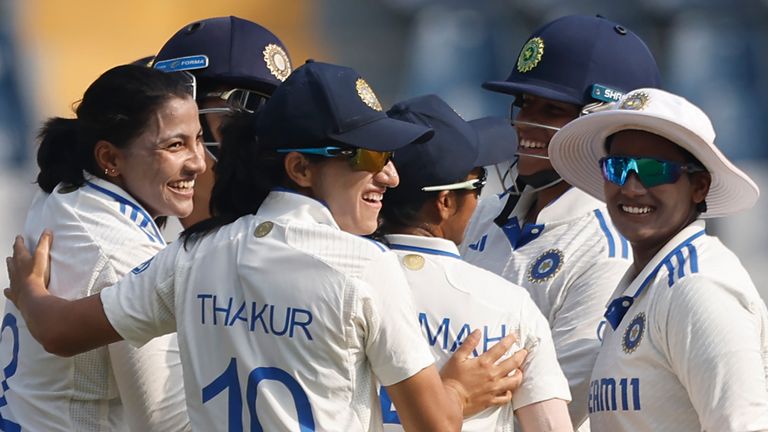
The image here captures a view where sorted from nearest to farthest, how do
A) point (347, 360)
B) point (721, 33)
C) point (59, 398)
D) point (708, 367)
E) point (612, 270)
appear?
point (347, 360) → point (708, 367) → point (59, 398) → point (612, 270) → point (721, 33)

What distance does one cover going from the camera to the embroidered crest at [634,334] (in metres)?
3.93

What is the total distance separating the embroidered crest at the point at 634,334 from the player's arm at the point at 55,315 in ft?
4.21

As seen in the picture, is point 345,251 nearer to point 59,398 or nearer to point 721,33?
point 59,398

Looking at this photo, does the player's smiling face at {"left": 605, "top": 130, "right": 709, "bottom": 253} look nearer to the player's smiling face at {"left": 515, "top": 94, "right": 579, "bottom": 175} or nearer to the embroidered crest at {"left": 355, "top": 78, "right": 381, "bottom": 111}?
the player's smiling face at {"left": 515, "top": 94, "right": 579, "bottom": 175}

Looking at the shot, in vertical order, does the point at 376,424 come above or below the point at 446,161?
below

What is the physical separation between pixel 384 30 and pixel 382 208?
32.5 ft

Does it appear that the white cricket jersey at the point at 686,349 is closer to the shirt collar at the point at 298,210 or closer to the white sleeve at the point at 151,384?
the shirt collar at the point at 298,210

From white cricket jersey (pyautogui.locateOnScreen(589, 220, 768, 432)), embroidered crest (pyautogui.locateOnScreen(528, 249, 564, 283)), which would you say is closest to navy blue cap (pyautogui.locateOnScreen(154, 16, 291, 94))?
embroidered crest (pyautogui.locateOnScreen(528, 249, 564, 283))

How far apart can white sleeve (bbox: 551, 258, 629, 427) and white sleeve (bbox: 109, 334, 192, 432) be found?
1076mm

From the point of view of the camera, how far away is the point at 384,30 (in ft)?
45.3

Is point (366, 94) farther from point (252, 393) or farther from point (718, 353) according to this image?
point (718, 353)

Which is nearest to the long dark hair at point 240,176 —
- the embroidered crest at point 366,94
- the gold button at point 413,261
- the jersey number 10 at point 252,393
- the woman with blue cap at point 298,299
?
the woman with blue cap at point 298,299

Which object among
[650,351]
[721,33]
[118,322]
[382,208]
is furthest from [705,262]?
[721,33]

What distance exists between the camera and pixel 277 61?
5.15m
